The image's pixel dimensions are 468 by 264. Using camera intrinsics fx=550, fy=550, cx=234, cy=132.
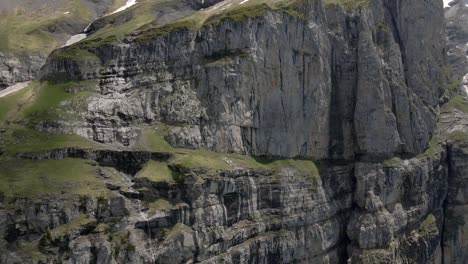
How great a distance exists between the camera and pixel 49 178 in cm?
10062

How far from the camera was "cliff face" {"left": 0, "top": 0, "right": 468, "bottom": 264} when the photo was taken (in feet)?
324

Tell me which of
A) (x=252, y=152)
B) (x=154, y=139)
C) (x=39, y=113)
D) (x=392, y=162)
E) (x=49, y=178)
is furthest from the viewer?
(x=392, y=162)

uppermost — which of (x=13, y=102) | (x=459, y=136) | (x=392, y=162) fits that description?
(x=13, y=102)

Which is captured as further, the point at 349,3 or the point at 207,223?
the point at 349,3

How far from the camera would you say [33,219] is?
9375 centimetres

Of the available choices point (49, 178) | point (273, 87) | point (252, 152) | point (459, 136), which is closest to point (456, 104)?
point (459, 136)

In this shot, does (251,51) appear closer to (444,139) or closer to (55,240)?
(55,240)

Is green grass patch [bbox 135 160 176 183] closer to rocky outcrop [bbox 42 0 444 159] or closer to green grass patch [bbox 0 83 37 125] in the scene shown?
rocky outcrop [bbox 42 0 444 159]

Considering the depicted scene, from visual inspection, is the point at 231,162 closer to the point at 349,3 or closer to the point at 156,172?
the point at 156,172

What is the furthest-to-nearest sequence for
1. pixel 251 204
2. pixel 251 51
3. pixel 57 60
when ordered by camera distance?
pixel 57 60 → pixel 251 51 → pixel 251 204

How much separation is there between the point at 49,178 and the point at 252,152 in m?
44.5

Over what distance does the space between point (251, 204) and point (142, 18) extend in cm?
9971

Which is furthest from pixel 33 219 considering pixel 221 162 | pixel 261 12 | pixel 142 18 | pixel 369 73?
pixel 142 18

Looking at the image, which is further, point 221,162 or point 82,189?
point 221,162
